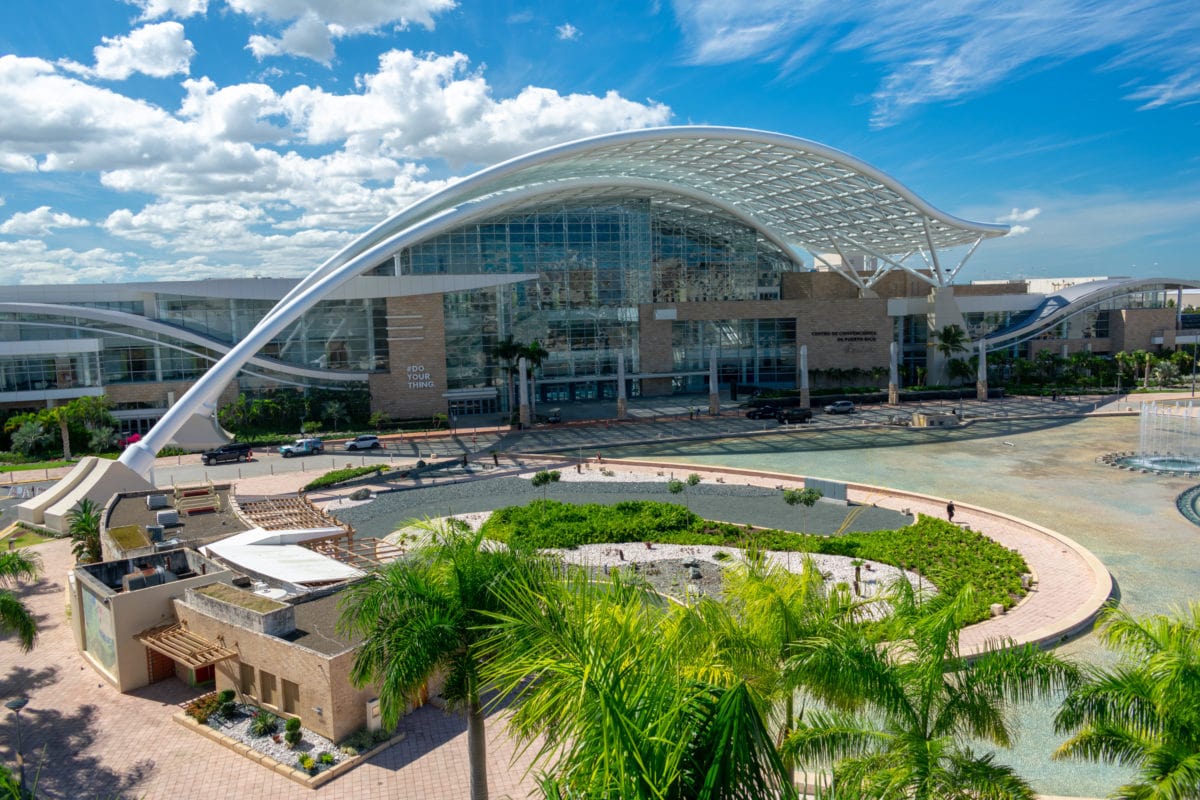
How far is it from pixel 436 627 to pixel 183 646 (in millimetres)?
11346

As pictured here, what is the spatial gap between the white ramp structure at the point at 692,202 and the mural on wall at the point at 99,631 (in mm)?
17209

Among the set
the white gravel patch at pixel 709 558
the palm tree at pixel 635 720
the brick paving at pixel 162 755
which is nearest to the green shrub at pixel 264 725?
the brick paving at pixel 162 755

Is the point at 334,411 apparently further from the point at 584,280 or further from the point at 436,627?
the point at 436,627

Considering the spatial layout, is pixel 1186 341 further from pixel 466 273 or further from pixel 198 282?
pixel 198 282

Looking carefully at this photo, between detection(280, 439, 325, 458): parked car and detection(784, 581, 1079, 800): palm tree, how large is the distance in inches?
1694

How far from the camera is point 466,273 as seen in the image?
2504 inches

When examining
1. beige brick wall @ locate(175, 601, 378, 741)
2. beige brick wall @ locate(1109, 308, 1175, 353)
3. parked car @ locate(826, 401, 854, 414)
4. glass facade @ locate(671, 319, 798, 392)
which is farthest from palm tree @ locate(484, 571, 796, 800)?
beige brick wall @ locate(1109, 308, 1175, 353)

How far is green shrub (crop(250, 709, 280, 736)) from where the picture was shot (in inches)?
624

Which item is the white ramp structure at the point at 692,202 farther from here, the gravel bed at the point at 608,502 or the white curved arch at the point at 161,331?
the gravel bed at the point at 608,502

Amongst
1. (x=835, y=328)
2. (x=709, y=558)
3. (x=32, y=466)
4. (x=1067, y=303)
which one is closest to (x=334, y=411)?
(x=32, y=466)

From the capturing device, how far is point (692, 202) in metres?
71.8

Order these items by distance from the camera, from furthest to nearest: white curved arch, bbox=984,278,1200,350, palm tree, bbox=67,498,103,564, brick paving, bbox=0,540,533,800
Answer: white curved arch, bbox=984,278,1200,350
palm tree, bbox=67,498,103,564
brick paving, bbox=0,540,533,800

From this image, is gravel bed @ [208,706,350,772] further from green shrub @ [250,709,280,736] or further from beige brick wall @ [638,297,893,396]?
beige brick wall @ [638,297,893,396]

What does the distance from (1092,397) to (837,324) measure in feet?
67.8
